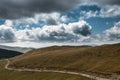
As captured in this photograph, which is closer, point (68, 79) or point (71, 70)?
point (68, 79)

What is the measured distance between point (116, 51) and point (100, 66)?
1604 inches

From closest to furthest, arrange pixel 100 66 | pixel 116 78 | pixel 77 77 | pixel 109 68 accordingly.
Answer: pixel 116 78 < pixel 77 77 < pixel 109 68 < pixel 100 66

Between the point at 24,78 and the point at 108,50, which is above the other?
the point at 108,50

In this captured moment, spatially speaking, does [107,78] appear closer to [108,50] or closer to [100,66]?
[100,66]

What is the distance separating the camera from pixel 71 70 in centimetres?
15762

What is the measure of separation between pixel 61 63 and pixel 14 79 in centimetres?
3786

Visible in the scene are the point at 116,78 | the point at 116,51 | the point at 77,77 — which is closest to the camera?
the point at 116,78

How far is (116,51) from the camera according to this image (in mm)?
183625

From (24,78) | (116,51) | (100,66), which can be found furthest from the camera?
(116,51)

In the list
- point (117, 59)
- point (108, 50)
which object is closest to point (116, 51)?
point (108, 50)

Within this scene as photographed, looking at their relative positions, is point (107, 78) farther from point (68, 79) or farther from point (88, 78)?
point (68, 79)

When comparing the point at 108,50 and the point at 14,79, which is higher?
the point at 108,50

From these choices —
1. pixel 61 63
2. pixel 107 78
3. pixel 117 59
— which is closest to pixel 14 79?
pixel 61 63

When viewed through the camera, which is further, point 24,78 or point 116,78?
point 24,78
